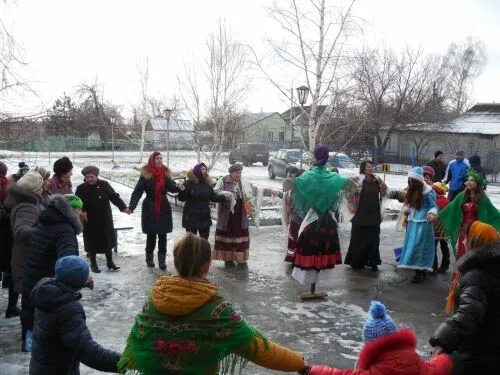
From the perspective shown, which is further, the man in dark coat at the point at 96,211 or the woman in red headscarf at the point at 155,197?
the woman in red headscarf at the point at 155,197

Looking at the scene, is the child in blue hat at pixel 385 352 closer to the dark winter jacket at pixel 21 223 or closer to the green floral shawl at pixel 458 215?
the dark winter jacket at pixel 21 223

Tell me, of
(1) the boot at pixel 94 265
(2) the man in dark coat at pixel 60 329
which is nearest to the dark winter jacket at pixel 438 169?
(1) the boot at pixel 94 265

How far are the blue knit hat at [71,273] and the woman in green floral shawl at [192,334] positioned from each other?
0.83 meters

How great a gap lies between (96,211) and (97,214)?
47mm

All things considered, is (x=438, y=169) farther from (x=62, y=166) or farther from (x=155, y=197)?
(x=62, y=166)

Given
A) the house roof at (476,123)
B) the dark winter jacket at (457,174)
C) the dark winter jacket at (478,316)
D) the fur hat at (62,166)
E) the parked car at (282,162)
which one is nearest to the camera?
the dark winter jacket at (478,316)

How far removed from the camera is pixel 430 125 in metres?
33.5

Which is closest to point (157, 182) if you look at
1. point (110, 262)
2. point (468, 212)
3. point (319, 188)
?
point (110, 262)

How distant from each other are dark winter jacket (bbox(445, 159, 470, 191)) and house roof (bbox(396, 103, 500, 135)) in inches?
817

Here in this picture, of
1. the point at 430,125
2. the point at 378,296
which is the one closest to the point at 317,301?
the point at 378,296

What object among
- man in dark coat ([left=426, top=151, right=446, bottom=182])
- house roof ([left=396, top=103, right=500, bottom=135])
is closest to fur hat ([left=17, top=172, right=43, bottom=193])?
man in dark coat ([left=426, top=151, right=446, bottom=182])

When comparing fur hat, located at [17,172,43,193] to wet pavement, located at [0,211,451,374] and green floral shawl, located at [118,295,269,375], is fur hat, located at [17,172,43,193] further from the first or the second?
green floral shawl, located at [118,295,269,375]

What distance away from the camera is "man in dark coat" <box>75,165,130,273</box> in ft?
25.1

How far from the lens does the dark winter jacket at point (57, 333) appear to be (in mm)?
3049
